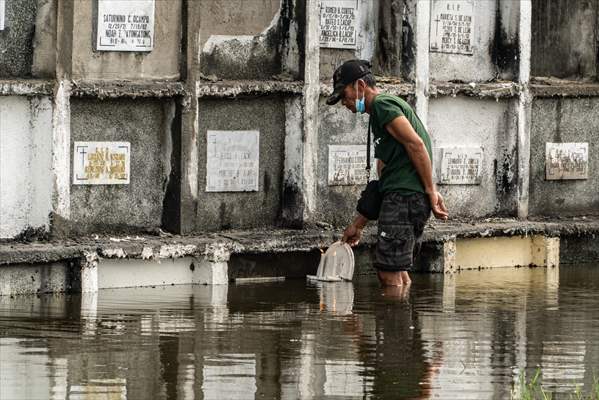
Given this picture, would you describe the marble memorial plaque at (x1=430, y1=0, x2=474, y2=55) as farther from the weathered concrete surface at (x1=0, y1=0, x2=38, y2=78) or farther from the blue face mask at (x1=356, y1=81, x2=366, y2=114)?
the weathered concrete surface at (x1=0, y1=0, x2=38, y2=78)

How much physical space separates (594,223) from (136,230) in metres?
4.38

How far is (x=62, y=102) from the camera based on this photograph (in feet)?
42.0

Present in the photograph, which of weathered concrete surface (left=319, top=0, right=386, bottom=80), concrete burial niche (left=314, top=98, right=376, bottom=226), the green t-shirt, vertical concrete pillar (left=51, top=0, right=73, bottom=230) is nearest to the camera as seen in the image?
the green t-shirt

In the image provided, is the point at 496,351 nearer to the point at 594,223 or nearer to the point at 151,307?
the point at 151,307

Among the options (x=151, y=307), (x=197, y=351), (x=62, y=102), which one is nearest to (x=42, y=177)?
(x=62, y=102)

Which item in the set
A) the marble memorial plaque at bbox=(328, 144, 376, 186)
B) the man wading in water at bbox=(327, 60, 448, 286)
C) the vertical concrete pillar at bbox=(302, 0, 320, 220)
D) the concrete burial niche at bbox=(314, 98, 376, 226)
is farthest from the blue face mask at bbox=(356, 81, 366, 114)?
the marble memorial plaque at bbox=(328, 144, 376, 186)

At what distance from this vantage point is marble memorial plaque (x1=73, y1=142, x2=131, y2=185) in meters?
13.1

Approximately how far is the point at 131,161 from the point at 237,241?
100 cm

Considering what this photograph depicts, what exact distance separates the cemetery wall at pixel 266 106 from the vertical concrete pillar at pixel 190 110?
0.04 ft

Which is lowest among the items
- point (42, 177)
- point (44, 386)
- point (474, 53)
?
point (44, 386)

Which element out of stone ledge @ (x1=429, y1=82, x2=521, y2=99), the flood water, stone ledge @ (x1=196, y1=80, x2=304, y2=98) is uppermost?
stone ledge @ (x1=429, y1=82, x2=521, y2=99)

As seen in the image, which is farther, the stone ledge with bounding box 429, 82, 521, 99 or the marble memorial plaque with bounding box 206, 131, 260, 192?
the stone ledge with bounding box 429, 82, 521, 99

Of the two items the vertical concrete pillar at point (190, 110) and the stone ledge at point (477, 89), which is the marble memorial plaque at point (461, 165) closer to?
the stone ledge at point (477, 89)

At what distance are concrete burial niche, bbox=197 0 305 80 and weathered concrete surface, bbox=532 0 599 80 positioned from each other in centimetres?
319
